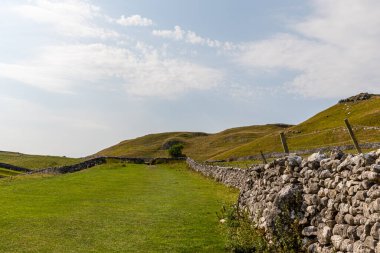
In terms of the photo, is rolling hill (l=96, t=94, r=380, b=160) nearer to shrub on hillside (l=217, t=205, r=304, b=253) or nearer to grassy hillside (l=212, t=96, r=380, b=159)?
grassy hillside (l=212, t=96, r=380, b=159)

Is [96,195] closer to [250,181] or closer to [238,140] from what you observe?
[250,181]

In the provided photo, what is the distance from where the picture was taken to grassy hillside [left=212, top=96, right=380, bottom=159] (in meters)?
79.8

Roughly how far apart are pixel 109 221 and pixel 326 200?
11906 millimetres

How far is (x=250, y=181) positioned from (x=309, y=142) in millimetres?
64243

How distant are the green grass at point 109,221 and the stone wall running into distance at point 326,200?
2.90 m

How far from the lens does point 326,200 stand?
1428 cm

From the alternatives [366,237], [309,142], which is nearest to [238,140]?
[309,142]

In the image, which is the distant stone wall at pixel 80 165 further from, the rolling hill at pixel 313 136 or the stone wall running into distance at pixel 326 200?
the stone wall running into distance at pixel 326 200

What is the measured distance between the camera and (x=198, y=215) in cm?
2447

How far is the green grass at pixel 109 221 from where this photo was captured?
57.2 ft

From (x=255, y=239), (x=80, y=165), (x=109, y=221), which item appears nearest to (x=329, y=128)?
(x=80, y=165)

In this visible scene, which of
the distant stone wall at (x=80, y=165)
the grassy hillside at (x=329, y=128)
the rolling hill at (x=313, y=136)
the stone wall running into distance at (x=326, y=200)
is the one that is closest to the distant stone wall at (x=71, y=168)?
the distant stone wall at (x=80, y=165)

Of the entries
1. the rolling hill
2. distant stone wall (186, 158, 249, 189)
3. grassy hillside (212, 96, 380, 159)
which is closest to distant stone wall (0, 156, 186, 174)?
the rolling hill

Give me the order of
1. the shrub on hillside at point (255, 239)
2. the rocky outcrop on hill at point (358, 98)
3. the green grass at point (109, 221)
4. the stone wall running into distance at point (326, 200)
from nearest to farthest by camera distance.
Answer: the stone wall running into distance at point (326, 200), the shrub on hillside at point (255, 239), the green grass at point (109, 221), the rocky outcrop on hill at point (358, 98)
